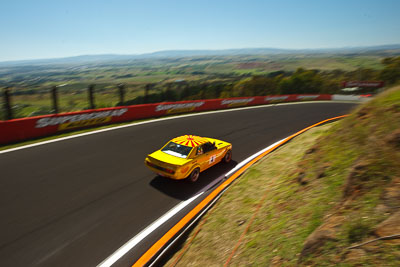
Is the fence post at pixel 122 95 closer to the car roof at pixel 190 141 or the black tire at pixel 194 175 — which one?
the car roof at pixel 190 141

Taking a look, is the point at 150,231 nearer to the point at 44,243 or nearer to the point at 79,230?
the point at 79,230

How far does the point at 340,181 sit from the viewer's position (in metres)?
4.19

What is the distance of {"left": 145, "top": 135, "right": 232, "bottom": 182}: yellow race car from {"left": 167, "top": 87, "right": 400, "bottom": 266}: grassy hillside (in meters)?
1.64

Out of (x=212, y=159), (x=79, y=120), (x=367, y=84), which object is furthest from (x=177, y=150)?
(x=367, y=84)

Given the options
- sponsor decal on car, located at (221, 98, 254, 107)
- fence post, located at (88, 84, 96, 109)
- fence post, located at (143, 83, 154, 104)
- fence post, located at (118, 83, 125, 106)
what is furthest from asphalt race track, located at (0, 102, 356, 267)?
sponsor decal on car, located at (221, 98, 254, 107)

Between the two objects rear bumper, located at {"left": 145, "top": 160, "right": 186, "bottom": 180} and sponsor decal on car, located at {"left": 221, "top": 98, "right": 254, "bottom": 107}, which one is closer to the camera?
rear bumper, located at {"left": 145, "top": 160, "right": 186, "bottom": 180}

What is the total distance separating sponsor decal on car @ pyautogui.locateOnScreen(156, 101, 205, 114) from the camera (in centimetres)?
1740

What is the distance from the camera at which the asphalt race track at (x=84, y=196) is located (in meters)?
5.11

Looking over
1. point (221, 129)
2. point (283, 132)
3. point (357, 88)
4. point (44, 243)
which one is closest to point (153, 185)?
point (44, 243)

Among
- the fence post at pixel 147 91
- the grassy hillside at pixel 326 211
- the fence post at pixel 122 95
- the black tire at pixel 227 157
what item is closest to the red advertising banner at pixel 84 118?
the fence post at pixel 147 91

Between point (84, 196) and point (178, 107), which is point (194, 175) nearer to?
point (84, 196)

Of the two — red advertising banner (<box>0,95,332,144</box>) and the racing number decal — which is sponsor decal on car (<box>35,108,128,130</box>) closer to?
red advertising banner (<box>0,95,332,144</box>)

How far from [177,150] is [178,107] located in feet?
34.9

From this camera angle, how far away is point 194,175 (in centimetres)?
813
